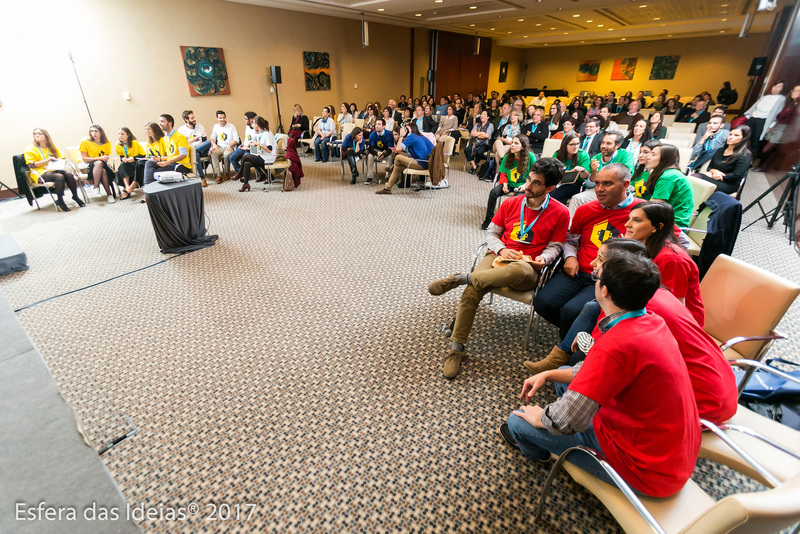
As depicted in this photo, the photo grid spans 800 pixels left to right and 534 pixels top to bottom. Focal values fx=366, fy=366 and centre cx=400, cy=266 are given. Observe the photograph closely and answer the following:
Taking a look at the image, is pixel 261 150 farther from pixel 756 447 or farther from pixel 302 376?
A: pixel 756 447

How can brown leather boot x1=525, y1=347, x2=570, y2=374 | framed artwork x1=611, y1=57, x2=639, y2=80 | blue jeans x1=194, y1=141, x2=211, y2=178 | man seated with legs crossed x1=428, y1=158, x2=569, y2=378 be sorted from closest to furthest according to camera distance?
brown leather boot x1=525, y1=347, x2=570, y2=374 → man seated with legs crossed x1=428, y1=158, x2=569, y2=378 → blue jeans x1=194, y1=141, x2=211, y2=178 → framed artwork x1=611, y1=57, x2=639, y2=80

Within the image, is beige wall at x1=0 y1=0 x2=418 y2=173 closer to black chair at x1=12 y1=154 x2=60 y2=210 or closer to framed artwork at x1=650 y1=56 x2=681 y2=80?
black chair at x1=12 y1=154 x2=60 y2=210

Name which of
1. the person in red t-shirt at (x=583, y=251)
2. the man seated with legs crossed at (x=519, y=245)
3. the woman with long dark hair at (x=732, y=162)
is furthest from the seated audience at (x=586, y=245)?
the woman with long dark hair at (x=732, y=162)

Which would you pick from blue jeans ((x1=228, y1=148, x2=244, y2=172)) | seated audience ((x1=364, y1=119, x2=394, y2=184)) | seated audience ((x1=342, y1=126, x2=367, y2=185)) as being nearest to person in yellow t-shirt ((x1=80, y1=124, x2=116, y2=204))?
blue jeans ((x1=228, y1=148, x2=244, y2=172))

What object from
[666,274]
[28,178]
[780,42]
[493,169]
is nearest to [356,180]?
[493,169]

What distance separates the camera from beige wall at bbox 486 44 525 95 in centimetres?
1898

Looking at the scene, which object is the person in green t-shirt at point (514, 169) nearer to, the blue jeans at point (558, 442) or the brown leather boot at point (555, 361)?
the brown leather boot at point (555, 361)

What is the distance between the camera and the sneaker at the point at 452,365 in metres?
2.42

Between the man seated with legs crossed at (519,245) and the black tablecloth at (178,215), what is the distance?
10.6 feet

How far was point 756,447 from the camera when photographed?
1446 mm

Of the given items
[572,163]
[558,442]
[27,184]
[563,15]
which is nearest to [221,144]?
[27,184]

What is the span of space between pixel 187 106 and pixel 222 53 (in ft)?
5.20

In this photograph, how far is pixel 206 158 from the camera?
7.44 meters

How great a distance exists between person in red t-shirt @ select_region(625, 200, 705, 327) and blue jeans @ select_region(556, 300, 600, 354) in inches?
14.3
